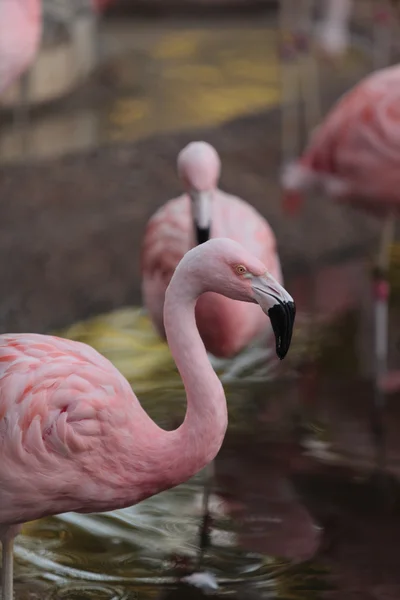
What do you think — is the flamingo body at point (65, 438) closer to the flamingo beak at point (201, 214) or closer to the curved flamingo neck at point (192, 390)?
the curved flamingo neck at point (192, 390)

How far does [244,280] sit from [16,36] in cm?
423

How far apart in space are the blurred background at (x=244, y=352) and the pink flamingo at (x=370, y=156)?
1.20ft

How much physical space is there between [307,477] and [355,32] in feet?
26.1

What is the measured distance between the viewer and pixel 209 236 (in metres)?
4.12

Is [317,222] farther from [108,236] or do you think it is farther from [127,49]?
[127,49]

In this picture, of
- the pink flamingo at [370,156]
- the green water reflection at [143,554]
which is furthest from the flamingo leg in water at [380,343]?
the green water reflection at [143,554]

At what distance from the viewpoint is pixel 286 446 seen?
4531mm

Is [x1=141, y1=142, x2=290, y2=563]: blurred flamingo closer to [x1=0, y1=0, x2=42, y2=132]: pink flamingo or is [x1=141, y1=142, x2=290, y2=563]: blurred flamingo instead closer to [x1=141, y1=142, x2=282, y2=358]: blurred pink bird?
[x1=141, y1=142, x2=282, y2=358]: blurred pink bird

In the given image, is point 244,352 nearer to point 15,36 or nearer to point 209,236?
point 209,236

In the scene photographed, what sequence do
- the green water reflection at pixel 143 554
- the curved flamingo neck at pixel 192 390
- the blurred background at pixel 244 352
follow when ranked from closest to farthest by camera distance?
Answer: the curved flamingo neck at pixel 192 390 → the green water reflection at pixel 143 554 → the blurred background at pixel 244 352

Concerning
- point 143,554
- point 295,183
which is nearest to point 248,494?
point 143,554

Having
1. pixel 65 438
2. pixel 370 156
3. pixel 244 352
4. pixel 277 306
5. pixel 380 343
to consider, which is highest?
pixel 277 306

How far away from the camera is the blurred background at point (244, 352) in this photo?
375 centimetres

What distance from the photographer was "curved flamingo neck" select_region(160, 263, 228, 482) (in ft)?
10.2
